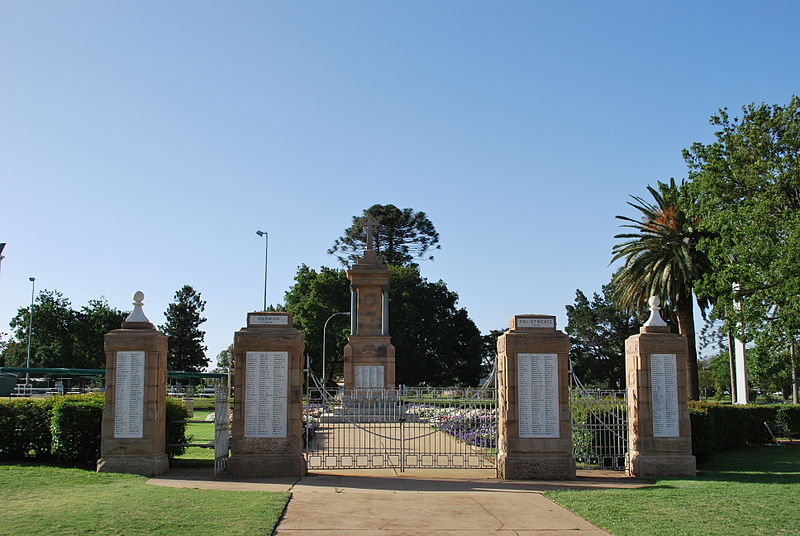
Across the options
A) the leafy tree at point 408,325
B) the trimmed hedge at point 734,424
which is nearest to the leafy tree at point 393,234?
the leafy tree at point 408,325

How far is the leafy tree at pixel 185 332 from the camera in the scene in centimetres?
8106

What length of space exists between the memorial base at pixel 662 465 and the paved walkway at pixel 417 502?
52 cm

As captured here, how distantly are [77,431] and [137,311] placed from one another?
8.20 ft

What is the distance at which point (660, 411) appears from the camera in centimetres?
1414

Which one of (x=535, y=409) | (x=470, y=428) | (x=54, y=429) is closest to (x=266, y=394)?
(x=54, y=429)

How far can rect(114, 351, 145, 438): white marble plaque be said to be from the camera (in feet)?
43.8

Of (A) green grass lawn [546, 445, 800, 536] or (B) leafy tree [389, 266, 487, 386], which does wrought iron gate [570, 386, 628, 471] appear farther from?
(B) leafy tree [389, 266, 487, 386]

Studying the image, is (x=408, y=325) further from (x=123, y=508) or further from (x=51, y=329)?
(x=123, y=508)

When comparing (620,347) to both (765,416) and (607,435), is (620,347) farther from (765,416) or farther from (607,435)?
(607,435)

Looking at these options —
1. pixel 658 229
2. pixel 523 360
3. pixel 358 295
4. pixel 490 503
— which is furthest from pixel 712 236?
pixel 490 503

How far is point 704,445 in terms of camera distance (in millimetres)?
16375

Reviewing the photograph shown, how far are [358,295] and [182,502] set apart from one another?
2514cm

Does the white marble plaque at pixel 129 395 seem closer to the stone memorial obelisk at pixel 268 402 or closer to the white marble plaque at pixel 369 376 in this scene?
the stone memorial obelisk at pixel 268 402

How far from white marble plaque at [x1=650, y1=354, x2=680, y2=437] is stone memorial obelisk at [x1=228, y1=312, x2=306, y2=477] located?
6.79m
